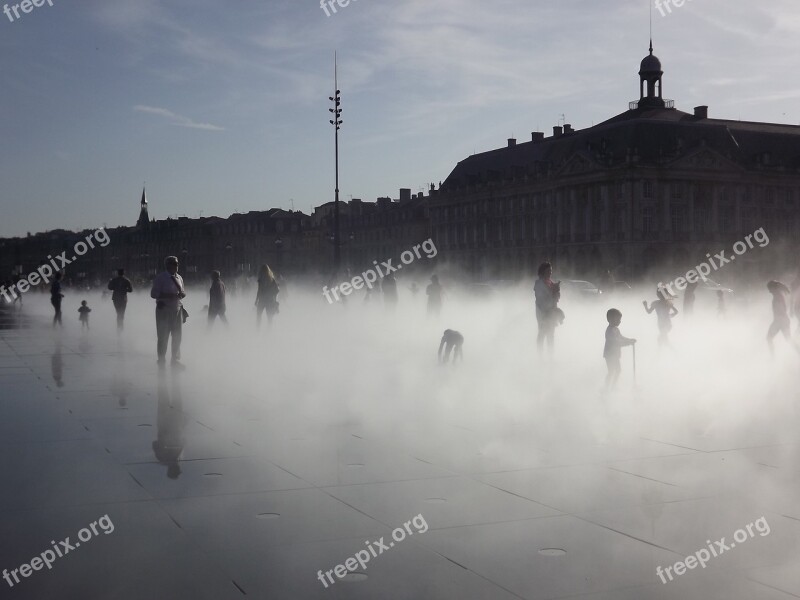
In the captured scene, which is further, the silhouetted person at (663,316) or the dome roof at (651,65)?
the dome roof at (651,65)

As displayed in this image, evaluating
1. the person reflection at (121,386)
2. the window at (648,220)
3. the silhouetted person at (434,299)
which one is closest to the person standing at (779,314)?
the person reflection at (121,386)

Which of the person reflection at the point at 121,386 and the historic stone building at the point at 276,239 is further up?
the historic stone building at the point at 276,239

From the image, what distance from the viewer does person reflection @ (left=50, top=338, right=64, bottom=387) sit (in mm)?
14992

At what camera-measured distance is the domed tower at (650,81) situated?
9194 cm

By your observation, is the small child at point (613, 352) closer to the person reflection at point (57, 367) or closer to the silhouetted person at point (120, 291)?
the person reflection at point (57, 367)

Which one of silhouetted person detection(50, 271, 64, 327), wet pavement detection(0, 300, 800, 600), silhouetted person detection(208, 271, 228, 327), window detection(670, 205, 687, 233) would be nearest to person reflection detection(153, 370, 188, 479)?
wet pavement detection(0, 300, 800, 600)

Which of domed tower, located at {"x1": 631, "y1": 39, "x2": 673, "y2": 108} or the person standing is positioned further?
domed tower, located at {"x1": 631, "y1": 39, "x2": 673, "y2": 108}

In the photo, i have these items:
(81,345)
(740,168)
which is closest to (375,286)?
(81,345)

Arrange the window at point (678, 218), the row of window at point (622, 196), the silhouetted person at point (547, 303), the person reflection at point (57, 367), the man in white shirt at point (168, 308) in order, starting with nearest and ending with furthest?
the person reflection at point (57, 367) < the silhouetted person at point (547, 303) < the man in white shirt at point (168, 308) < the window at point (678, 218) < the row of window at point (622, 196)

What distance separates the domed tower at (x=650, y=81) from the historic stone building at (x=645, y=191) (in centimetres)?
12

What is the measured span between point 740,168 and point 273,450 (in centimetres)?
9053

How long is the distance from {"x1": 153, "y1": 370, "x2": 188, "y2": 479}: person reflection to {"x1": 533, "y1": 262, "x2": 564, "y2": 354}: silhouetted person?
5.86 m

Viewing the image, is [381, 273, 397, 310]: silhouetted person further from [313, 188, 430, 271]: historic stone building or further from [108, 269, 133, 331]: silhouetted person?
[313, 188, 430, 271]: historic stone building

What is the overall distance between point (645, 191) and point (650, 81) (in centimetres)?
1154
